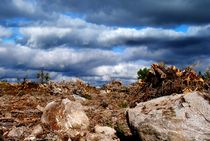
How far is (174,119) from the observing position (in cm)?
1127

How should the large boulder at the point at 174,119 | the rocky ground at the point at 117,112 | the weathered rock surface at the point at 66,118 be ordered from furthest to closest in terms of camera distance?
the weathered rock surface at the point at 66,118 → the rocky ground at the point at 117,112 → the large boulder at the point at 174,119

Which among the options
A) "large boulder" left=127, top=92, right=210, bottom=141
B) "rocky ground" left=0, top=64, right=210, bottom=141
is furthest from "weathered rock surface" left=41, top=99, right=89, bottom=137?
"large boulder" left=127, top=92, right=210, bottom=141

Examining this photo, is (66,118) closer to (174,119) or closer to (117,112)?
(117,112)

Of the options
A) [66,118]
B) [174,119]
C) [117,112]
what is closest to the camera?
[174,119]

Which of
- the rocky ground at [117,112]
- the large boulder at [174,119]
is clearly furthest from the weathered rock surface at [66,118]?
the large boulder at [174,119]

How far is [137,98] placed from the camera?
15539 mm

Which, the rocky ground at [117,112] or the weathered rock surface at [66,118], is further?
the weathered rock surface at [66,118]

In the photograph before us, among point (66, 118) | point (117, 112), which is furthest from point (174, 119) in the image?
point (117, 112)

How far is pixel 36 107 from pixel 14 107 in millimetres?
630

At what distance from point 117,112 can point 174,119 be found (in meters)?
3.61

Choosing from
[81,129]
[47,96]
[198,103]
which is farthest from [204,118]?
[47,96]

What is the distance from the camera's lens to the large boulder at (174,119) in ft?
36.1

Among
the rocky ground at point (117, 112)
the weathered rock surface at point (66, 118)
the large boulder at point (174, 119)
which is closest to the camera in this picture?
the large boulder at point (174, 119)

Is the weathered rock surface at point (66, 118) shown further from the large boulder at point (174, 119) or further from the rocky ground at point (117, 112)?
the large boulder at point (174, 119)
